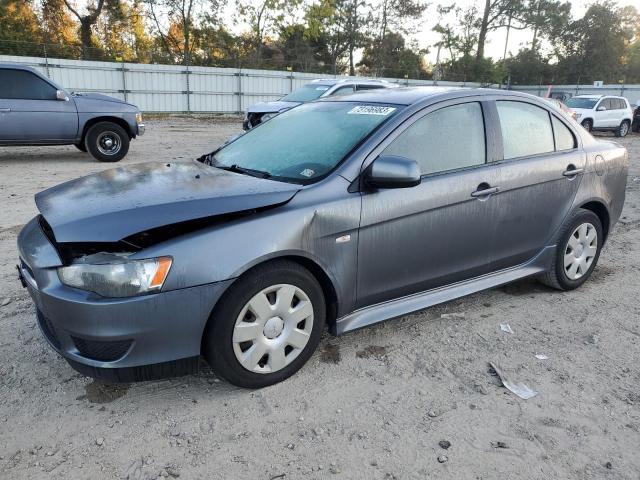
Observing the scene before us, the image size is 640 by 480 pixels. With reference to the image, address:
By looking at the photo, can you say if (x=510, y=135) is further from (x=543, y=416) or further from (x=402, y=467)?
(x=402, y=467)

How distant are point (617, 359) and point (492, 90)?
6.47 ft

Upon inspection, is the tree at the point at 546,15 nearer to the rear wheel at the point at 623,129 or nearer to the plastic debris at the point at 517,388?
the rear wheel at the point at 623,129

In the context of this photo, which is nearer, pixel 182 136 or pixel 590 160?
pixel 590 160

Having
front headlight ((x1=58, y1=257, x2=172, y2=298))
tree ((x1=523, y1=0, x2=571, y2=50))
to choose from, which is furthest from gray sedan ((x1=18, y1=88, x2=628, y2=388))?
tree ((x1=523, y1=0, x2=571, y2=50))

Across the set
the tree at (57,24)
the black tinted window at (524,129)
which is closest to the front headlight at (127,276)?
the black tinted window at (524,129)

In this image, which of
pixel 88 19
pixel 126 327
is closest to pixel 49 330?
pixel 126 327

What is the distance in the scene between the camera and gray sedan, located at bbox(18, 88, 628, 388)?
7.91 feet

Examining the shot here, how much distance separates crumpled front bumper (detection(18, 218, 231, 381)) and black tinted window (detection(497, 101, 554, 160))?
2334 millimetres

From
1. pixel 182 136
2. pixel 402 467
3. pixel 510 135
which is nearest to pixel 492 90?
pixel 510 135

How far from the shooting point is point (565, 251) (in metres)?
4.10

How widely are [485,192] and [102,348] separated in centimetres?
248

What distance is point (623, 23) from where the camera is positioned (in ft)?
166

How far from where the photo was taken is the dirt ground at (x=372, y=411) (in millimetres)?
2275

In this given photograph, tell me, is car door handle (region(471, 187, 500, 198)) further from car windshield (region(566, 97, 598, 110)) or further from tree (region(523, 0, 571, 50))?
tree (region(523, 0, 571, 50))
